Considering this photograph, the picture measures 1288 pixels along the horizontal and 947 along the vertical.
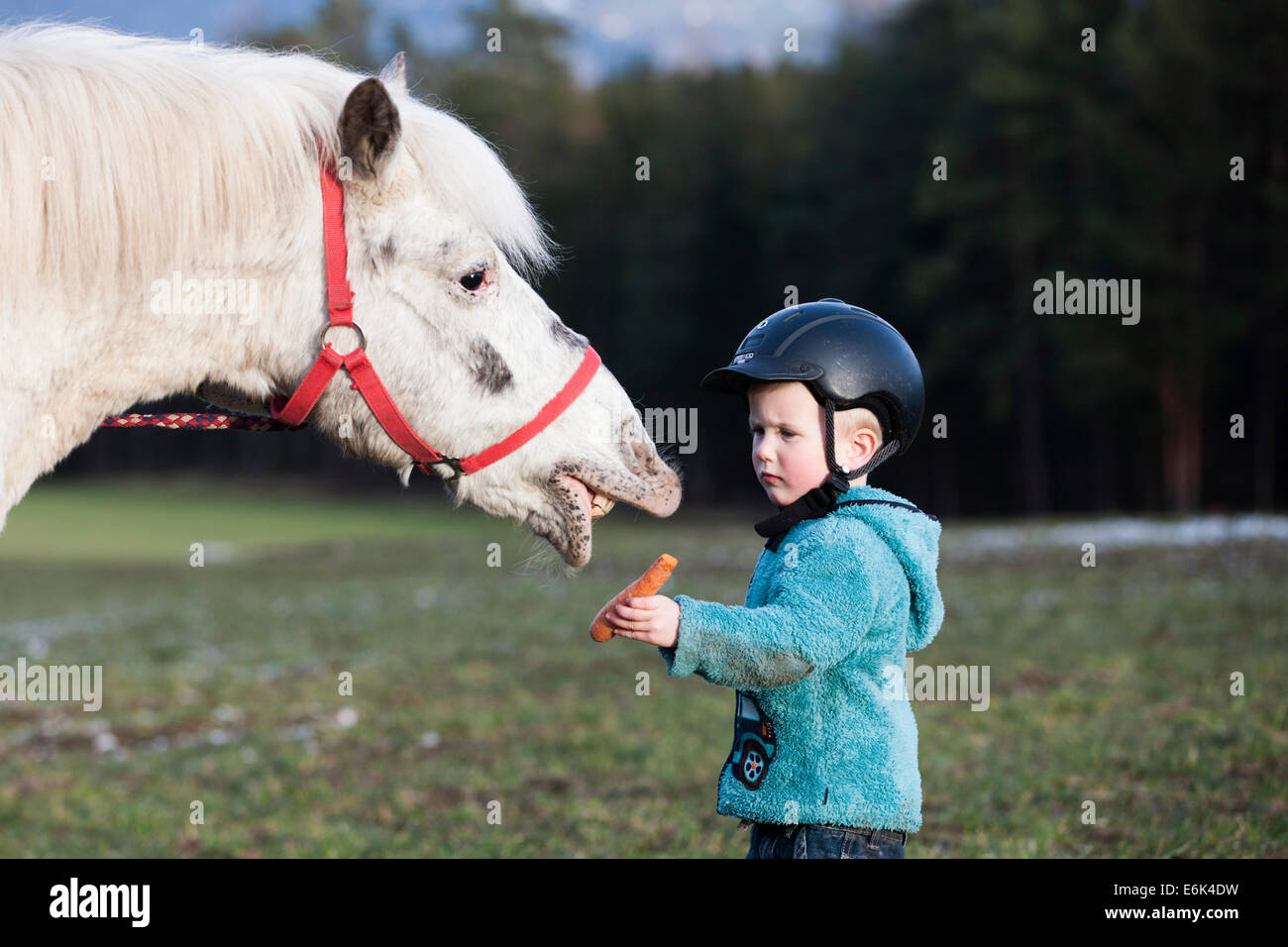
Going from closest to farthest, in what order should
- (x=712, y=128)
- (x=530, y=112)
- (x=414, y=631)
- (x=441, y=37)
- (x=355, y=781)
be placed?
(x=355, y=781), (x=414, y=631), (x=712, y=128), (x=530, y=112), (x=441, y=37)

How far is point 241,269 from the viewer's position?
2633mm

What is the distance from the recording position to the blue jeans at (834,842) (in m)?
2.71

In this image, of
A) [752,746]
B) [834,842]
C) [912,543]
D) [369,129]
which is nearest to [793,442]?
[912,543]

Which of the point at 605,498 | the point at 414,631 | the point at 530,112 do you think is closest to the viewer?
the point at 605,498

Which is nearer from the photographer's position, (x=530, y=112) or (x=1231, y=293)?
(x=1231, y=293)

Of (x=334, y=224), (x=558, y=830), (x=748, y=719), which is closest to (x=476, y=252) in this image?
(x=334, y=224)

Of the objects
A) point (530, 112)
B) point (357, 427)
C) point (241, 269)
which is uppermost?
point (530, 112)

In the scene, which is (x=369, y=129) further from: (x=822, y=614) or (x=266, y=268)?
(x=822, y=614)

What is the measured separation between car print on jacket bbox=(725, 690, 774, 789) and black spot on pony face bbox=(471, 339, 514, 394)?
987 mm

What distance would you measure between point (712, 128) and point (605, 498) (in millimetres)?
43002

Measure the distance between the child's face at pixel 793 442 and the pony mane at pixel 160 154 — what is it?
792 mm

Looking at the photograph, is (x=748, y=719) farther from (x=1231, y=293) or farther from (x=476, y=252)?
(x=1231, y=293)

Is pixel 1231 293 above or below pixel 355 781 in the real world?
above

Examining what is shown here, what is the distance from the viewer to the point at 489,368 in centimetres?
274
